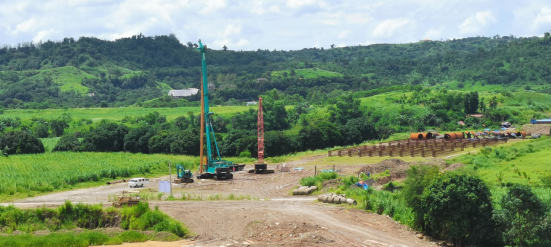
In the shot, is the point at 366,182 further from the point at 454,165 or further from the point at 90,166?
the point at 90,166

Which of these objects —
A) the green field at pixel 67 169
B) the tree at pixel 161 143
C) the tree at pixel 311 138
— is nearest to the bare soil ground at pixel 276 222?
the green field at pixel 67 169

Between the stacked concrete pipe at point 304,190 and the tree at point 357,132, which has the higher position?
the tree at point 357,132

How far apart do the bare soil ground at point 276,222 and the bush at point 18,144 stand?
2954cm

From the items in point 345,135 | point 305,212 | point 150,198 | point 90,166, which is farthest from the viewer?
point 345,135

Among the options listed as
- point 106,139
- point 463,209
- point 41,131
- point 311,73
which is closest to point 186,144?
point 106,139

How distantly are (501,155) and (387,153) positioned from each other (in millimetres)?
13955

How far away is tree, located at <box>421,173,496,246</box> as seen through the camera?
→ 21734 millimetres

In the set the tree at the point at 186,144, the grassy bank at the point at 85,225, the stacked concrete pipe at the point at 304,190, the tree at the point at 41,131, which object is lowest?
the grassy bank at the point at 85,225

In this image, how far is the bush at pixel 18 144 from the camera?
63.8 meters

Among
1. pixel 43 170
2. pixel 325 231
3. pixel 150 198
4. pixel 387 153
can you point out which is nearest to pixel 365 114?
pixel 387 153

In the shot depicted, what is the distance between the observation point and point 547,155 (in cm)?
4250

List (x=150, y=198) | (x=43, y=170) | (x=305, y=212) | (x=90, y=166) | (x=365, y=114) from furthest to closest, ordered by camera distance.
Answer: (x=365, y=114) < (x=90, y=166) < (x=43, y=170) < (x=150, y=198) < (x=305, y=212)

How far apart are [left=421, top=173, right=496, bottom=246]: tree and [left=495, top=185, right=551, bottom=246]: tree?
0.52 meters

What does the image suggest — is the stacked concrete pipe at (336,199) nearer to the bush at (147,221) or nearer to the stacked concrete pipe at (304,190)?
the stacked concrete pipe at (304,190)
